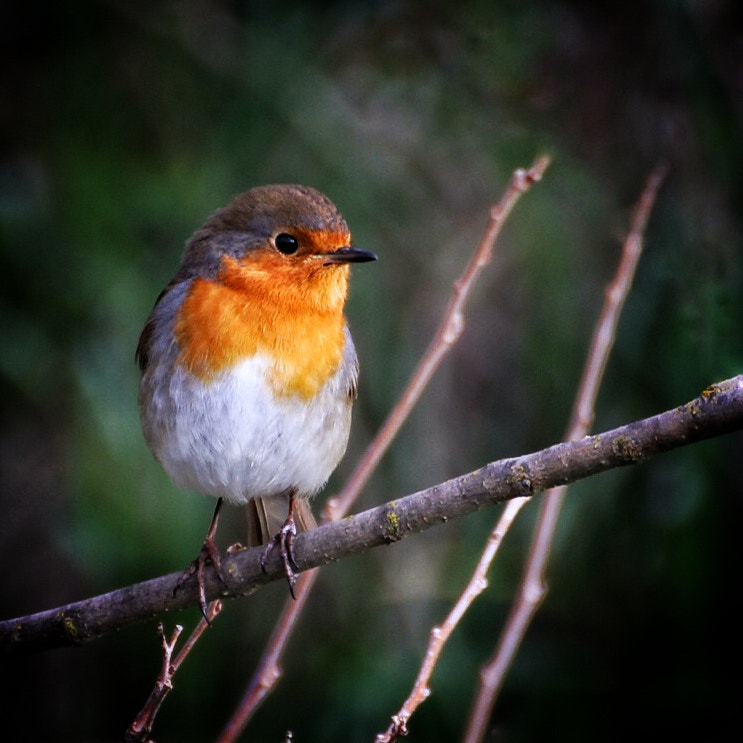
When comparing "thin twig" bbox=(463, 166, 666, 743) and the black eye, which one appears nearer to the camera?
→ "thin twig" bbox=(463, 166, 666, 743)

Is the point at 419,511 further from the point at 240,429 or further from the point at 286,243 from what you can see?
the point at 286,243

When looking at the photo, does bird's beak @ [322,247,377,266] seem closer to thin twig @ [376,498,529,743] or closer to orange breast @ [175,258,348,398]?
orange breast @ [175,258,348,398]

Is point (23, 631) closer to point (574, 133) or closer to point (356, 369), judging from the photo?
point (356, 369)

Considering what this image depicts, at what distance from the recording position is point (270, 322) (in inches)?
133

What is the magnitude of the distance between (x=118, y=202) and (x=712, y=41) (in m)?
2.47

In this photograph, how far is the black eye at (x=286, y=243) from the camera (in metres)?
3.47

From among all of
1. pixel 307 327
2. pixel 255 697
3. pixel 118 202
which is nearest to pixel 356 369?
pixel 307 327

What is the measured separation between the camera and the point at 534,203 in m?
4.66

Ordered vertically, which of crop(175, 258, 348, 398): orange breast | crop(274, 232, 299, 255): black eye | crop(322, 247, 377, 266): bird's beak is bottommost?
crop(175, 258, 348, 398): orange breast

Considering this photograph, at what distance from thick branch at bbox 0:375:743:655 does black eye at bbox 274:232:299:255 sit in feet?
3.20

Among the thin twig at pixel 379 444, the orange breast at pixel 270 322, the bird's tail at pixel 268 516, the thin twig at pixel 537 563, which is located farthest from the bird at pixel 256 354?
the thin twig at pixel 537 563

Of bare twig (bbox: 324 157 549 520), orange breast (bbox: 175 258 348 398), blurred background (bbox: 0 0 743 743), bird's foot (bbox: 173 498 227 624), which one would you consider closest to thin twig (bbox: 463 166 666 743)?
bare twig (bbox: 324 157 549 520)

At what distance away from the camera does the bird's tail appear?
12.4 ft

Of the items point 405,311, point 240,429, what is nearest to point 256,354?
point 240,429
